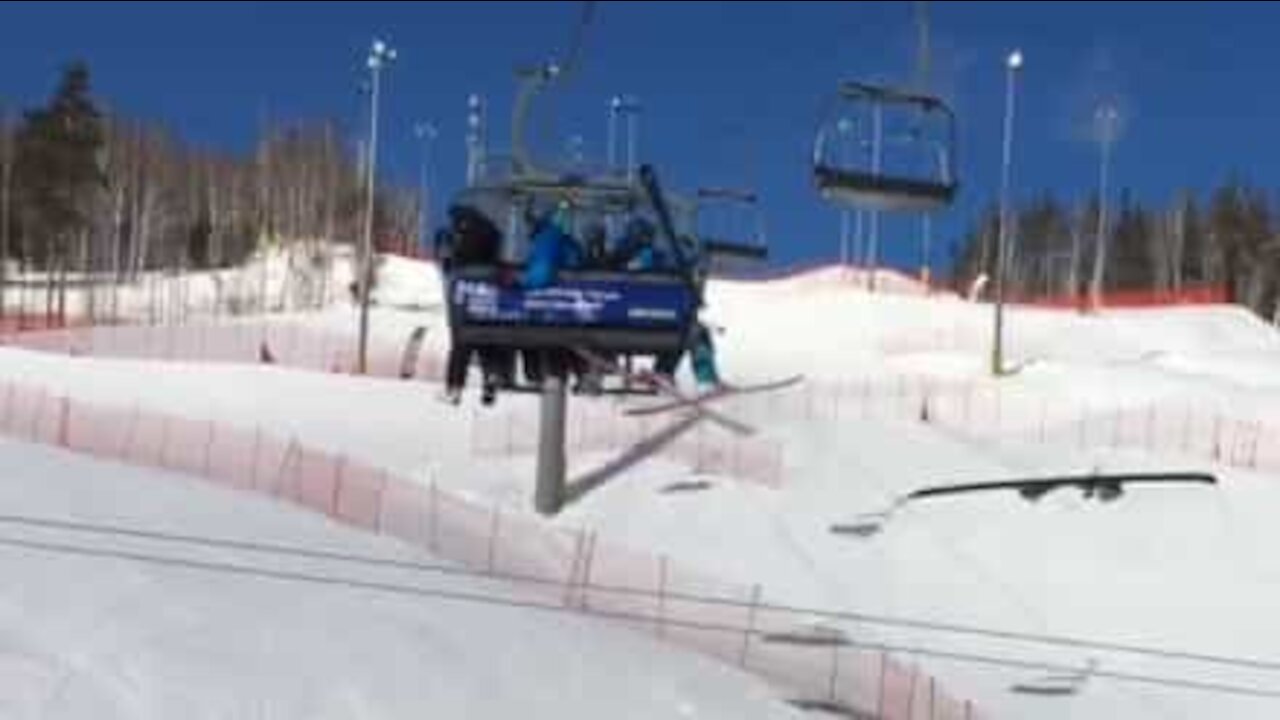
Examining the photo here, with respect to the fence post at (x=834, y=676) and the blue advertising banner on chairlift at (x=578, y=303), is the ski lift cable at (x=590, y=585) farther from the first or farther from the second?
the blue advertising banner on chairlift at (x=578, y=303)

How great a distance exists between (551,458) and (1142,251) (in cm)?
8547

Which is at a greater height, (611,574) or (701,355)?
(701,355)

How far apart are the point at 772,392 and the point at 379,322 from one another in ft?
66.0

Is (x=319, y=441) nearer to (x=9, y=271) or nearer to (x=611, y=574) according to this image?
(x=611, y=574)

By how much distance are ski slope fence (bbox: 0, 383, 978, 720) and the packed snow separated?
5.82ft

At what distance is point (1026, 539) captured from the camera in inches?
1243

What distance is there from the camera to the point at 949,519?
32594 mm

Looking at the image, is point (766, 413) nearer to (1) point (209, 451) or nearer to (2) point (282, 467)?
(1) point (209, 451)

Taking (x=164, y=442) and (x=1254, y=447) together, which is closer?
(x=164, y=442)

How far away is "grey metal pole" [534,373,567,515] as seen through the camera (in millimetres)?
30875

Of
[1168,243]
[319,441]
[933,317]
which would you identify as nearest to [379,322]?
[933,317]

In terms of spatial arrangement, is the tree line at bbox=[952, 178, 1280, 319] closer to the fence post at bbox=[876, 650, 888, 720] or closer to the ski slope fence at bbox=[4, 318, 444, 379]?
the ski slope fence at bbox=[4, 318, 444, 379]

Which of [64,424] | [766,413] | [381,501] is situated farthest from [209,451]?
[766,413]

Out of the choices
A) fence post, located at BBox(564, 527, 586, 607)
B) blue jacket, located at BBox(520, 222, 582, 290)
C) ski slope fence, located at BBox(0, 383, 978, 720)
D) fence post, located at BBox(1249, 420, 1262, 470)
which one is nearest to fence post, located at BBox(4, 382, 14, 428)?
ski slope fence, located at BBox(0, 383, 978, 720)
